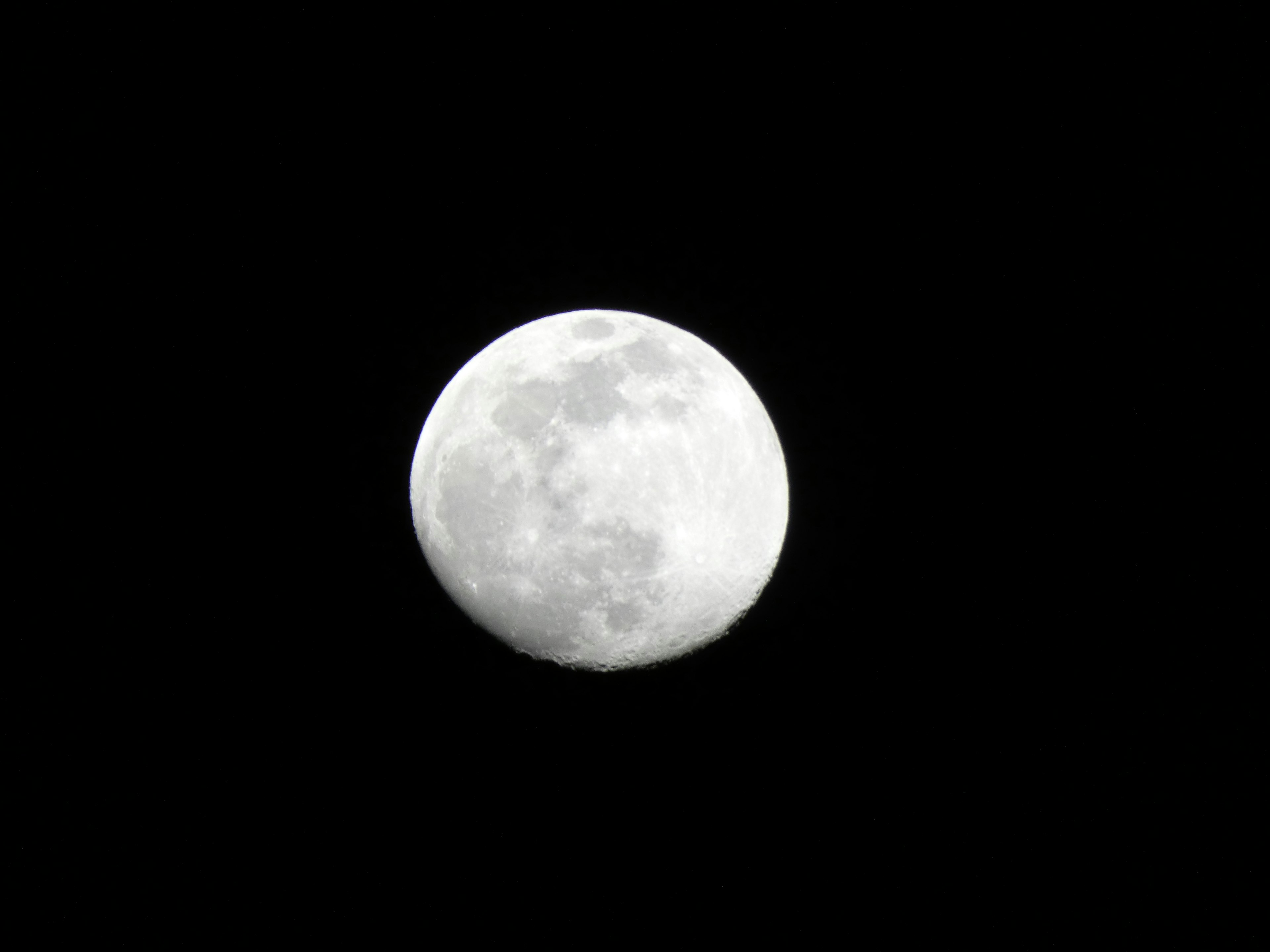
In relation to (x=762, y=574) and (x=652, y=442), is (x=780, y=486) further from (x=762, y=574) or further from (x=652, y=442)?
(x=652, y=442)

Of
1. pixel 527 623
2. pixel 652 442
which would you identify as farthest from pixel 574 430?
pixel 527 623

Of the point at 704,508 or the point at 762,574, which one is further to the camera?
the point at 762,574

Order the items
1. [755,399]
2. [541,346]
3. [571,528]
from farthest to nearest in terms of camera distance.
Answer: [755,399] < [541,346] < [571,528]

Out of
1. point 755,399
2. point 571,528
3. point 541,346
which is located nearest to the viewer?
point 571,528

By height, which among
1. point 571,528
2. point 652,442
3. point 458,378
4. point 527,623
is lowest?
point 527,623

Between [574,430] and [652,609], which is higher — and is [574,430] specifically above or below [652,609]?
above

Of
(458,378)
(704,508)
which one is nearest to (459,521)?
(458,378)
